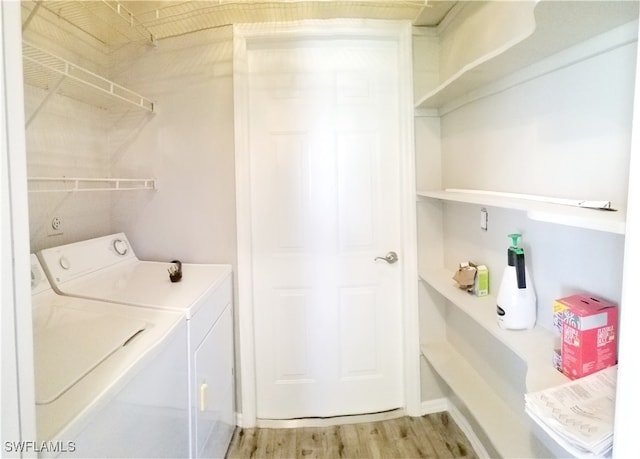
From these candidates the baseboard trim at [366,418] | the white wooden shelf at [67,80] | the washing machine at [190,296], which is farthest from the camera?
the baseboard trim at [366,418]

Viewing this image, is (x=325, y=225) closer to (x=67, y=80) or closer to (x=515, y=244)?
(x=515, y=244)

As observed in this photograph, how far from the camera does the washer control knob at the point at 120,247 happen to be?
1.81 metres

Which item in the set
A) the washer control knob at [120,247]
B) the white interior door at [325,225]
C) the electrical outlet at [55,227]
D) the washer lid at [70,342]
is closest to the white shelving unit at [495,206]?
the white interior door at [325,225]

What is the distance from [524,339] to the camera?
1147 mm

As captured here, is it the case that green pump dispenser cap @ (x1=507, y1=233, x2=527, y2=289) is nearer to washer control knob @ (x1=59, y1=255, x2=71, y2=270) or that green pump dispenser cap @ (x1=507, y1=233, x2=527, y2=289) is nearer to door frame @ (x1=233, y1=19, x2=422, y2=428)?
door frame @ (x1=233, y1=19, x2=422, y2=428)

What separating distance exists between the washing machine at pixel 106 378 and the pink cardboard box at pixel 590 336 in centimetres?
123

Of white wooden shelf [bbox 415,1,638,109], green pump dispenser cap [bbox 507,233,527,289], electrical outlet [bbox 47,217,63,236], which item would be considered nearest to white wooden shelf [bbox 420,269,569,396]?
green pump dispenser cap [bbox 507,233,527,289]

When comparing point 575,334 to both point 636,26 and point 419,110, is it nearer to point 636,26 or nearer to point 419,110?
point 636,26

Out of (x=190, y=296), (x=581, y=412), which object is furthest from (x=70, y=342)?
(x=581, y=412)

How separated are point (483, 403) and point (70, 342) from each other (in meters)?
1.69

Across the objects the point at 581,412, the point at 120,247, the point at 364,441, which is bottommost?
the point at 364,441

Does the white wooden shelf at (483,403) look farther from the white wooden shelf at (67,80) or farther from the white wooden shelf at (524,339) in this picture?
the white wooden shelf at (67,80)

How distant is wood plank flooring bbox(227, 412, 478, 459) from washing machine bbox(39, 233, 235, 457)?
0.59 ft

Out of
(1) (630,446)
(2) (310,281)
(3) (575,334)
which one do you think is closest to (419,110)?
(2) (310,281)
